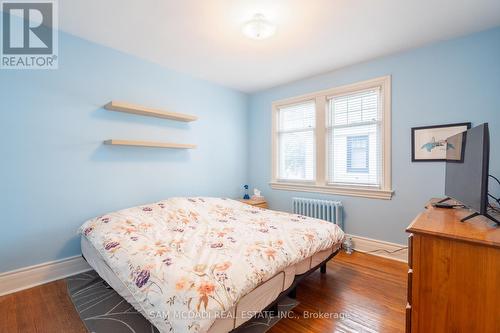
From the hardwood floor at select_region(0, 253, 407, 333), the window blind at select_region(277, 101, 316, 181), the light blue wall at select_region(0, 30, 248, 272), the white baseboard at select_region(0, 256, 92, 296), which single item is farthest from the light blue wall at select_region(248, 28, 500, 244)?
the white baseboard at select_region(0, 256, 92, 296)

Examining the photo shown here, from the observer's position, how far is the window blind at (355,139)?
Result: 307 cm

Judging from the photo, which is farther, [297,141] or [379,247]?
[297,141]

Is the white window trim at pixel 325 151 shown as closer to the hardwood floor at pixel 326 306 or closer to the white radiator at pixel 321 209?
the white radiator at pixel 321 209

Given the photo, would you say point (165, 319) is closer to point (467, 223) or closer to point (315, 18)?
point (467, 223)

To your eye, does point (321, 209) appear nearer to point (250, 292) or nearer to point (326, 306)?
point (326, 306)

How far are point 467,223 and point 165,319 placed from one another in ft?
5.92

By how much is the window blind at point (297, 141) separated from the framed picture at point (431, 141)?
1326 millimetres

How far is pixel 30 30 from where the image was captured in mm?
2281

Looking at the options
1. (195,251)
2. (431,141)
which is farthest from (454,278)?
(431,141)

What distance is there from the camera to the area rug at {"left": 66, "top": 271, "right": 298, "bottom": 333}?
167 centimetres

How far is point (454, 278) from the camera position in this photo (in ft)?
3.92

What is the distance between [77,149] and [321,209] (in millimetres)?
3154

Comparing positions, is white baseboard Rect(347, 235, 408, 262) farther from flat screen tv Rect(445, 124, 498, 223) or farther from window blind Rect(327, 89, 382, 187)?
flat screen tv Rect(445, 124, 498, 223)

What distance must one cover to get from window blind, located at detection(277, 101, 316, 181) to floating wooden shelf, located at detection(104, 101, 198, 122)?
A: 62.9 inches
